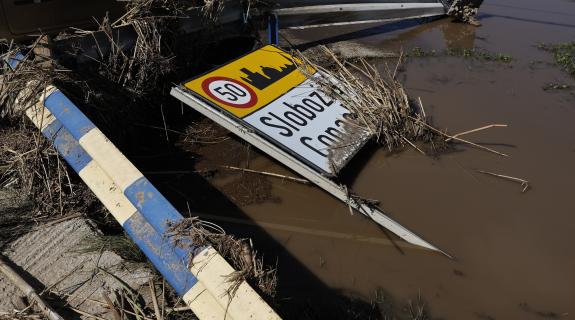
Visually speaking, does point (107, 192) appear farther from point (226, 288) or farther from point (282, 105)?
point (282, 105)

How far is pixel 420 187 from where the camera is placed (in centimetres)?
463

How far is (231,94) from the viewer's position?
15.6 ft

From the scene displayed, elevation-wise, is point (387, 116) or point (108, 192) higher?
point (108, 192)

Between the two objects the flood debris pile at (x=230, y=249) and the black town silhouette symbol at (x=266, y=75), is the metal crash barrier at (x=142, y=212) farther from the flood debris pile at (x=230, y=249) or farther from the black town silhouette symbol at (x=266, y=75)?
the black town silhouette symbol at (x=266, y=75)

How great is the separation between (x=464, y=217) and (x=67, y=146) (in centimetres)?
348

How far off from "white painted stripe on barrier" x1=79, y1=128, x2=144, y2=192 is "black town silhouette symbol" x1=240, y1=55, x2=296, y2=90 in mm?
2075

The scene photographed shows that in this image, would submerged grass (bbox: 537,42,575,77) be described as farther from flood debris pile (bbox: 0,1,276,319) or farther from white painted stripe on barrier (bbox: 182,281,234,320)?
white painted stripe on barrier (bbox: 182,281,234,320)

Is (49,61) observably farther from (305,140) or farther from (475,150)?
(475,150)

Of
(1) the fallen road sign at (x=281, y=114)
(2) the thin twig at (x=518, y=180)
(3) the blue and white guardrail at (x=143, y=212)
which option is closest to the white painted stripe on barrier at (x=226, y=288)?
(3) the blue and white guardrail at (x=143, y=212)

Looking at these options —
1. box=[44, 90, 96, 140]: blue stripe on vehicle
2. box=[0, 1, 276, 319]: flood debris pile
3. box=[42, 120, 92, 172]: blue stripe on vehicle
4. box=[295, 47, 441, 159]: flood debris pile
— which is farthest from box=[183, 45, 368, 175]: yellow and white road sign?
box=[42, 120, 92, 172]: blue stripe on vehicle

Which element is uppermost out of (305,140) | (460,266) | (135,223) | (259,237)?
(135,223)

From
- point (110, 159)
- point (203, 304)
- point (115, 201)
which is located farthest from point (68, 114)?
point (203, 304)

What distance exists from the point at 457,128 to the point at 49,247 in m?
4.54

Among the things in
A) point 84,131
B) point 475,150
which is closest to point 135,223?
point 84,131
